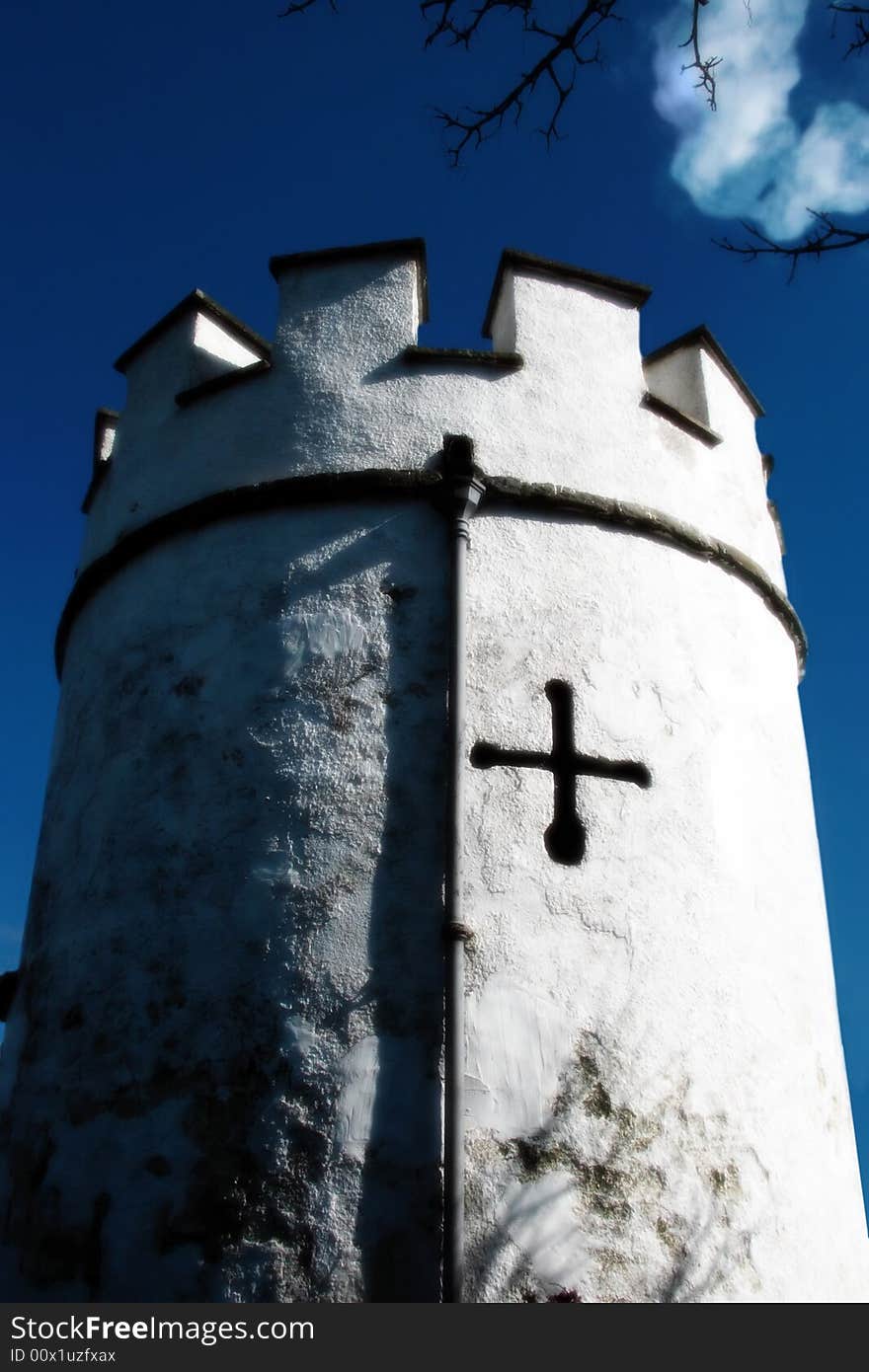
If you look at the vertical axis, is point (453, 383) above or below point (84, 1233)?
above

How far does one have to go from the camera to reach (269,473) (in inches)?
212

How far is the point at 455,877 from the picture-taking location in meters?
4.42

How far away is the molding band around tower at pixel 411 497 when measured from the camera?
519 cm

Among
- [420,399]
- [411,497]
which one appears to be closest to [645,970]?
[411,497]

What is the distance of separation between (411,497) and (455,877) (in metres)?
1.65

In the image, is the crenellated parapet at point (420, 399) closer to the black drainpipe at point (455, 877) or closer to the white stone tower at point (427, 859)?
the white stone tower at point (427, 859)

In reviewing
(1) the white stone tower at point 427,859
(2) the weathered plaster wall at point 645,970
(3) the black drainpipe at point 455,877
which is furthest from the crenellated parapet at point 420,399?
(2) the weathered plaster wall at point 645,970

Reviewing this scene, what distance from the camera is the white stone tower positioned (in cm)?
416

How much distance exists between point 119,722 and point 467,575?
1.60 metres

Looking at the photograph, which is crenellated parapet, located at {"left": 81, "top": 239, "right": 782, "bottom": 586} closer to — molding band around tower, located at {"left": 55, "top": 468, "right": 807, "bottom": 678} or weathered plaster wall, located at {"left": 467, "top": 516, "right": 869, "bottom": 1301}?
molding band around tower, located at {"left": 55, "top": 468, "right": 807, "bottom": 678}

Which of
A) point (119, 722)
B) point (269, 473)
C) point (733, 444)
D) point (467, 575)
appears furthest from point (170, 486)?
point (733, 444)

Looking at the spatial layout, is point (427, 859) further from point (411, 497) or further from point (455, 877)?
point (411, 497)

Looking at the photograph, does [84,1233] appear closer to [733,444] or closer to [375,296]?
[375,296]

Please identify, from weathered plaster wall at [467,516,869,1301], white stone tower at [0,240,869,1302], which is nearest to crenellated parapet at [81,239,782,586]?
white stone tower at [0,240,869,1302]
